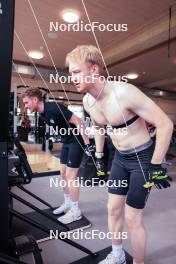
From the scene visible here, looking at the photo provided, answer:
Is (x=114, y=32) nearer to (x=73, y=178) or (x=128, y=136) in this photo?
(x=73, y=178)

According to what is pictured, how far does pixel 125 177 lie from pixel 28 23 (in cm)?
363

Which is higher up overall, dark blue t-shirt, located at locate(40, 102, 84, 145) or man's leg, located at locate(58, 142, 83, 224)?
dark blue t-shirt, located at locate(40, 102, 84, 145)

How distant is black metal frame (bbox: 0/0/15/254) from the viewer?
3.43 ft

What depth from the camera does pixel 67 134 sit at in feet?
7.63

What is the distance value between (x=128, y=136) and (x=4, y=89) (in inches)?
28.6

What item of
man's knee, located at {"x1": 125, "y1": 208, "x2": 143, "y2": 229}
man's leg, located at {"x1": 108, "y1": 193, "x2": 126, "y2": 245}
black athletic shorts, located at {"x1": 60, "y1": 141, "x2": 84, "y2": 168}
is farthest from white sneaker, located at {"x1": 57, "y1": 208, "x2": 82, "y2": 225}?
man's knee, located at {"x1": 125, "y1": 208, "x2": 143, "y2": 229}

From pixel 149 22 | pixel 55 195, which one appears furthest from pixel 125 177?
pixel 149 22

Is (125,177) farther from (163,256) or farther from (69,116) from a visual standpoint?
(69,116)

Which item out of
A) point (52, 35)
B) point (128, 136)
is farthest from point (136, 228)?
point (52, 35)

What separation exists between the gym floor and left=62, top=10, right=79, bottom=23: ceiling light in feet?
8.80

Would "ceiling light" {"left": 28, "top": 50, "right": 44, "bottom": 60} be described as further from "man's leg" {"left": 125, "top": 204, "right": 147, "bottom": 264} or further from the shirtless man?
"man's leg" {"left": 125, "top": 204, "right": 147, "bottom": 264}

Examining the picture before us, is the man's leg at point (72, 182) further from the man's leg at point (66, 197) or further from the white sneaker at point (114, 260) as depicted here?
the white sneaker at point (114, 260)

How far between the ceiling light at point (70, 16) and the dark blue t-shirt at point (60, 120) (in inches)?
82.4

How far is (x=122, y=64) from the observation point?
6512 millimetres
